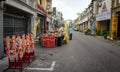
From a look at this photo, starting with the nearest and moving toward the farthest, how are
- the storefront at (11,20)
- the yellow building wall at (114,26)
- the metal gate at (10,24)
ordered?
the storefront at (11,20), the metal gate at (10,24), the yellow building wall at (114,26)

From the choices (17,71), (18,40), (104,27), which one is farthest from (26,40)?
(104,27)

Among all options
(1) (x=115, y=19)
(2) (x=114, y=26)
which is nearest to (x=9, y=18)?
(1) (x=115, y=19)

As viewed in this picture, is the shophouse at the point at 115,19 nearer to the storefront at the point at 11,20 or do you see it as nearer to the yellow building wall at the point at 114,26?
the yellow building wall at the point at 114,26

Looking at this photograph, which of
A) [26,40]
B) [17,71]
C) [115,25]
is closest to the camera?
[17,71]

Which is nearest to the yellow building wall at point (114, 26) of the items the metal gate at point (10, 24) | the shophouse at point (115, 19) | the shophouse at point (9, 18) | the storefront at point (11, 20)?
the shophouse at point (115, 19)

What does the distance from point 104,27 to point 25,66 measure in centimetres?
3290

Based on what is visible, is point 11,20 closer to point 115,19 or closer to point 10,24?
point 10,24

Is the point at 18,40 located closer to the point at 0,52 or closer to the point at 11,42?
the point at 11,42

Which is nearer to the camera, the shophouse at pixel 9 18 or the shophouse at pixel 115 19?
the shophouse at pixel 9 18

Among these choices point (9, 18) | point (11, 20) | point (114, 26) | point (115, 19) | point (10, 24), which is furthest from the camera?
point (114, 26)

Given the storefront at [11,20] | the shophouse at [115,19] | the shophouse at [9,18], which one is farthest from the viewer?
the shophouse at [115,19]

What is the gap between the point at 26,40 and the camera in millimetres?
8805

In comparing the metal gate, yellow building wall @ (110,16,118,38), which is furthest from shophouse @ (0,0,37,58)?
yellow building wall @ (110,16,118,38)

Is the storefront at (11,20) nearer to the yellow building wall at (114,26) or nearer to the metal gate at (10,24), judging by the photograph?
the metal gate at (10,24)
